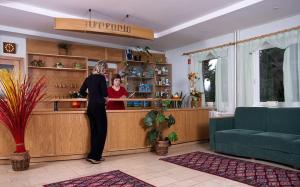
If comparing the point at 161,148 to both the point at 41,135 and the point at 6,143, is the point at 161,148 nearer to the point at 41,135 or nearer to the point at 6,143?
the point at 41,135

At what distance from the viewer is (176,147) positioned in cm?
530

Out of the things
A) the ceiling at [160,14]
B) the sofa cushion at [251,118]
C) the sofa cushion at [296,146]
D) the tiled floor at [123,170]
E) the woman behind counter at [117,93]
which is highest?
the ceiling at [160,14]

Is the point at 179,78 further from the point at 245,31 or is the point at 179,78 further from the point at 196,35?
the point at 245,31

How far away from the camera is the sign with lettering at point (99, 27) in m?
4.65

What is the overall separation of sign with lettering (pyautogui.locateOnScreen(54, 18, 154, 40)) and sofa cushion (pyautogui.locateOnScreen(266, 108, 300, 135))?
285 cm

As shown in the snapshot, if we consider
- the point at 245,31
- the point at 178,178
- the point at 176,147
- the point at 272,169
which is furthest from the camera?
the point at 245,31

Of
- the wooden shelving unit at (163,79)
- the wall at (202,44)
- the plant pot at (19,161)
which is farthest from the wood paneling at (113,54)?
the plant pot at (19,161)

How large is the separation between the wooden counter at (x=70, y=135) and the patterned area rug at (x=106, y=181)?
1.10 meters

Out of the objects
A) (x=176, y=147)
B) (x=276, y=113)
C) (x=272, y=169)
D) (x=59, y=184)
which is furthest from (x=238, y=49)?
(x=59, y=184)

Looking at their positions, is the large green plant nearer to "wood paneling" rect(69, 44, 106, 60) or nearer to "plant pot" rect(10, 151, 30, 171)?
"plant pot" rect(10, 151, 30, 171)

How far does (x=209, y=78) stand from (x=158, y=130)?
2604mm

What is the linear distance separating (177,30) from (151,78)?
84.4 inches

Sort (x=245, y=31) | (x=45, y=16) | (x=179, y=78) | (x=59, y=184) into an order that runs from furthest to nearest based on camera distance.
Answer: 1. (x=179, y=78)
2. (x=245, y=31)
3. (x=45, y=16)
4. (x=59, y=184)

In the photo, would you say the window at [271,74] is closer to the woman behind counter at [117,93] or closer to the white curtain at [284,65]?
the white curtain at [284,65]
